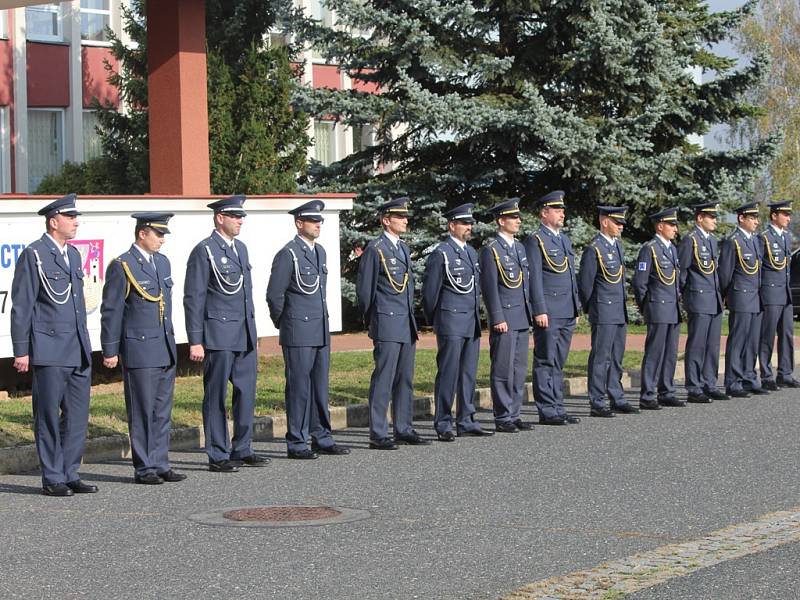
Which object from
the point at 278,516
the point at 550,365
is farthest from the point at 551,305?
the point at 278,516

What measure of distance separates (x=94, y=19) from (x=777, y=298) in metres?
20.8

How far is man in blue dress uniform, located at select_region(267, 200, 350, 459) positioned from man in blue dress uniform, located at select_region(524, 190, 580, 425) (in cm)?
235

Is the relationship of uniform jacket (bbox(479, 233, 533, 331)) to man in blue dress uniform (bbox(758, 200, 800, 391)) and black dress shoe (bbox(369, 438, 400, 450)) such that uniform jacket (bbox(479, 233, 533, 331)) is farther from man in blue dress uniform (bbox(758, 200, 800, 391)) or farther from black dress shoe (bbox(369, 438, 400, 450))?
man in blue dress uniform (bbox(758, 200, 800, 391))

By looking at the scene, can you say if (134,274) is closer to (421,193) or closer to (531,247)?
(531,247)

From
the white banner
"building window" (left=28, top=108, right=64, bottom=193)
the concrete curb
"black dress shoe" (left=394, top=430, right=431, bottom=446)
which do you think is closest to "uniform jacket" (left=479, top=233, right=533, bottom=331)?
"black dress shoe" (left=394, top=430, right=431, bottom=446)

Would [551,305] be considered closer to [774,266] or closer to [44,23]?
[774,266]

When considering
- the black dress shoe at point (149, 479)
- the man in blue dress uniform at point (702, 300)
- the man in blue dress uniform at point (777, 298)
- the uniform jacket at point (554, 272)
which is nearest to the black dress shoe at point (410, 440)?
the uniform jacket at point (554, 272)

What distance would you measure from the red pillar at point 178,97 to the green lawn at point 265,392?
7.84 ft

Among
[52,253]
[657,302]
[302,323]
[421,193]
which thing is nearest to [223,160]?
[421,193]

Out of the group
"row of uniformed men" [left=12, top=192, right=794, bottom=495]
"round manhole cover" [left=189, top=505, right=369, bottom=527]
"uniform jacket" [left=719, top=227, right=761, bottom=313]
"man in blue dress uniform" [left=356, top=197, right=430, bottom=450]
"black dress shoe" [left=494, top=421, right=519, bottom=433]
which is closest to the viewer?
"round manhole cover" [left=189, top=505, right=369, bottom=527]

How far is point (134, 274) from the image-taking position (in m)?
11.0

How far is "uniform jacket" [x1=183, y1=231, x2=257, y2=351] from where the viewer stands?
37.8 ft

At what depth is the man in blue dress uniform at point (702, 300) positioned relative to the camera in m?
15.7

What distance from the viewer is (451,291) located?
43.7ft
